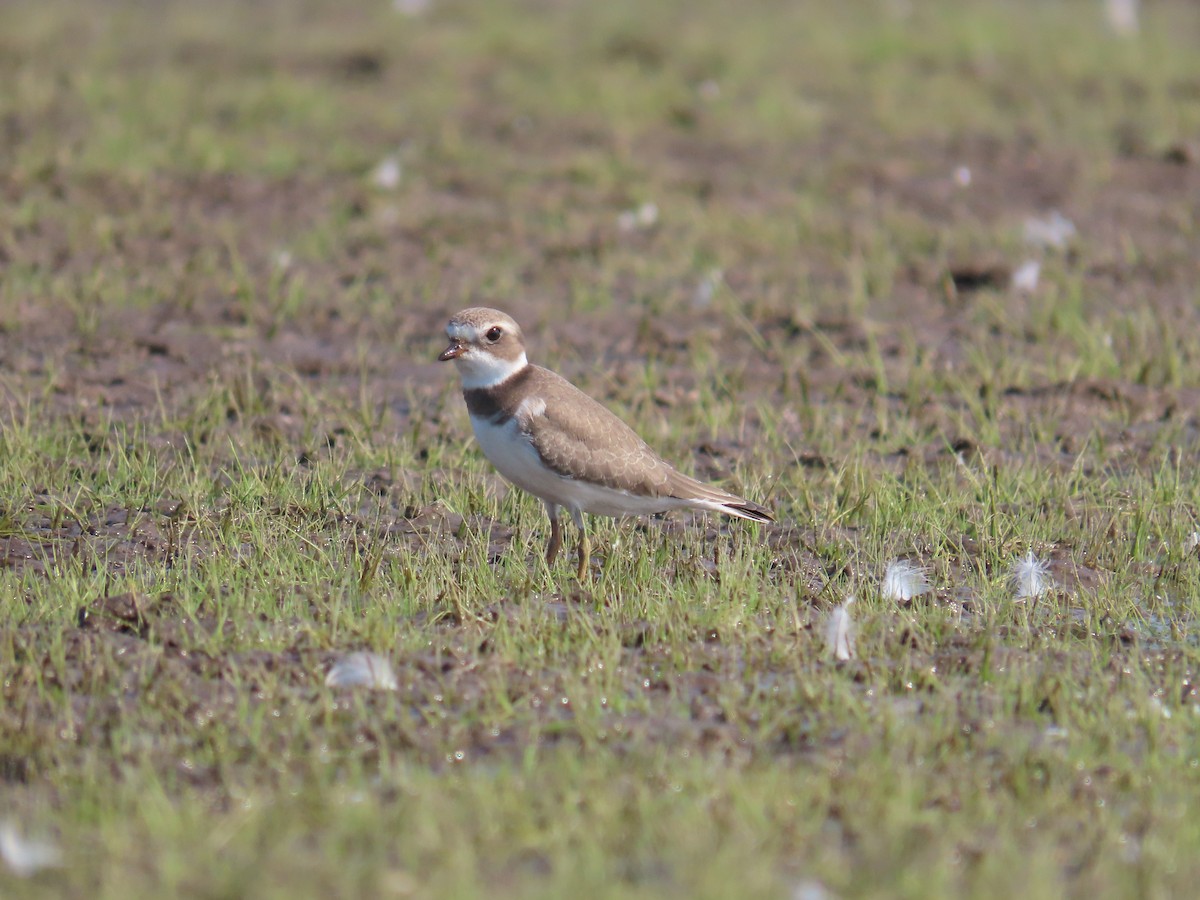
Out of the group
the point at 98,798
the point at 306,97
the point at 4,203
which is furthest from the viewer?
the point at 306,97

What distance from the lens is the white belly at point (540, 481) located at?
20.8 ft

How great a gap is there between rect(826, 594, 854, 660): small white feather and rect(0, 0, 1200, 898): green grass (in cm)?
13

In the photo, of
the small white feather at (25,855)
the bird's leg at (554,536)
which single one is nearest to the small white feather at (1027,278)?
the bird's leg at (554,536)

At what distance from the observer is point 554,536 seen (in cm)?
667

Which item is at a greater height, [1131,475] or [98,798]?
[98,798]

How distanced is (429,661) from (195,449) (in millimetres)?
2724

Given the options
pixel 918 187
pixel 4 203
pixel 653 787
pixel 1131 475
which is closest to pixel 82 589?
pixel 653 787

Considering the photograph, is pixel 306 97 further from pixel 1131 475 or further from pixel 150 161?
pixel 1131 475

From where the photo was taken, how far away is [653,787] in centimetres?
466

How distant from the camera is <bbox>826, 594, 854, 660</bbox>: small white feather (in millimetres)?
5629

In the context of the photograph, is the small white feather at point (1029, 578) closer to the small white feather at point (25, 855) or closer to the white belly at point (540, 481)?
the white belly at point (540, 481)

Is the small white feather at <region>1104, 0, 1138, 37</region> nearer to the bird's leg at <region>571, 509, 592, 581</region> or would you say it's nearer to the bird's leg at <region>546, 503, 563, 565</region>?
the bird's leg at <region>546, 503, 563, 565</region>

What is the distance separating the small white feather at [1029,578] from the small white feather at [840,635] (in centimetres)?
85

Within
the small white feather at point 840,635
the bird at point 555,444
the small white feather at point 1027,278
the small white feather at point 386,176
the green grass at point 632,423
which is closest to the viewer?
the green grass at point 632,423
